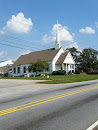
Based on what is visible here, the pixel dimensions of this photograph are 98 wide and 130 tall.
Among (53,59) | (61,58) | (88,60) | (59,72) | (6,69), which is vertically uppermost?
(88,60)

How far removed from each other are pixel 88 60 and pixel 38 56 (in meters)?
25.9

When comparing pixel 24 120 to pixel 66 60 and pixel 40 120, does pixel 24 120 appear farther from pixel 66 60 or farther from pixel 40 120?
pixel 66 60

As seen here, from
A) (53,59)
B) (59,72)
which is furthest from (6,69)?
(59,72)

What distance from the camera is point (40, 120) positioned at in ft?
15.8

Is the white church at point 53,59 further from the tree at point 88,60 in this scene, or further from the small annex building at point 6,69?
the tree at point 88,60

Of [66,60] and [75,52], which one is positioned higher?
[75,52]

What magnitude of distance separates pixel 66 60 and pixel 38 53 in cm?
1179

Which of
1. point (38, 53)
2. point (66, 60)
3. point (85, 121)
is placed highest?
point (38, 53)

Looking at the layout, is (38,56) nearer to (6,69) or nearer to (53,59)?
(53,59)

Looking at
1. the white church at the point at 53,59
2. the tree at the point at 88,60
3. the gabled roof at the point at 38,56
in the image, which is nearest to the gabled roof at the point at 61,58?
the white church at the point at 53,59

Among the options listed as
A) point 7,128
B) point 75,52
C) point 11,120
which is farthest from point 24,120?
point 75,52

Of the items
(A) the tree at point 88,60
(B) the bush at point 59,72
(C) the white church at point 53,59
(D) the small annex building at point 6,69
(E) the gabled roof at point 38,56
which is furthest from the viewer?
(A) the tree at point 88,60

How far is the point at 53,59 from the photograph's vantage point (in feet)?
141

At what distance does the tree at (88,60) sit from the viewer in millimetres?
61844
